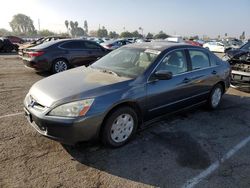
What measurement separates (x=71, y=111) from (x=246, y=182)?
2430 millimetres

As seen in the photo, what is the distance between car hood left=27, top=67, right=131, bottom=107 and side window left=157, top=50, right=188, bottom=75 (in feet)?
2.88

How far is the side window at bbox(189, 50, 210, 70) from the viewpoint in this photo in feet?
15.9

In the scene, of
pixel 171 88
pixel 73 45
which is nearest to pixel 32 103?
pixel 171 88

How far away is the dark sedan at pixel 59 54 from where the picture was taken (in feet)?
28.6

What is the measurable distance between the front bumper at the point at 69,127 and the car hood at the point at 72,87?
0.76 ft

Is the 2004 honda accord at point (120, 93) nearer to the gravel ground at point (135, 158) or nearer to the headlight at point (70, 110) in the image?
the headlight at point (70, 110)

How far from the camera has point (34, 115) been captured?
3266 millimetres


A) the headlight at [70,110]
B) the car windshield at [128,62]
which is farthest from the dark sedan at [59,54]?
the headlight at [70,110]

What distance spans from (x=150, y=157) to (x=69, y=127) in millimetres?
1266

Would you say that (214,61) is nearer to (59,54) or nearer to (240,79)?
(240,79)

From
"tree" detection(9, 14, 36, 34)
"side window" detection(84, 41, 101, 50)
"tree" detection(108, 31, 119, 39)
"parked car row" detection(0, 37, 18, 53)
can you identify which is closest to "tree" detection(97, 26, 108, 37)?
"tree" detection(108, 31, 119, 39)

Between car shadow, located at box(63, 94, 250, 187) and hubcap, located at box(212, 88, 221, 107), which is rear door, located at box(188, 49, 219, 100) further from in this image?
car shadow, located at box(63, 94, 250, 187)

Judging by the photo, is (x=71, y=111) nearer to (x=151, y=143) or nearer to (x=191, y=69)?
(x=151, y=143)

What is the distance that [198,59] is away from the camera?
5.04 meters
